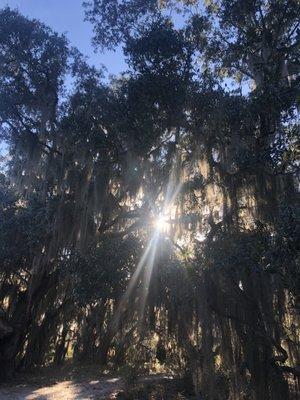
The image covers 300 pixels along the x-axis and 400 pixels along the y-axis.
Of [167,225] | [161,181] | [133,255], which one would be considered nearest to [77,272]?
[133,255]

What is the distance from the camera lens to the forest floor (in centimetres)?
1145

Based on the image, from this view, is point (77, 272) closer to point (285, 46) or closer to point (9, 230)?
point (9, 230)

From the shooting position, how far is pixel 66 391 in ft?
40.7

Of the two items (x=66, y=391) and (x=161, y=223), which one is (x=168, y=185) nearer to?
(x=161, y=223)

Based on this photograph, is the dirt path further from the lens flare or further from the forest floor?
the lens flare

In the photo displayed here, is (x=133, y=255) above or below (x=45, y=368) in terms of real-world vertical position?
above

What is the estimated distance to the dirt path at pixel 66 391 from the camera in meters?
11.5

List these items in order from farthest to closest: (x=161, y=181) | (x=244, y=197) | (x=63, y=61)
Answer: (x=63, y=61), (x=161, y=181), (x=244, y=197)

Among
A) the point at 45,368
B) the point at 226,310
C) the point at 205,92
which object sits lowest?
the point at 45,368

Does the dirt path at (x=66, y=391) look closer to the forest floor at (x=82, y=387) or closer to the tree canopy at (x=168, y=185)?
the forest floor at (x=82, y=387)

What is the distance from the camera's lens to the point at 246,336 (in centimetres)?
1057

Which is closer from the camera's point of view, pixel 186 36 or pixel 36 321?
pixel 186 36

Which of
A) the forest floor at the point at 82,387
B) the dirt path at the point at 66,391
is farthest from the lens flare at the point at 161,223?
the dirt path at the point at 66,391

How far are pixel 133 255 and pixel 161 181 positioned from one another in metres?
2.68
